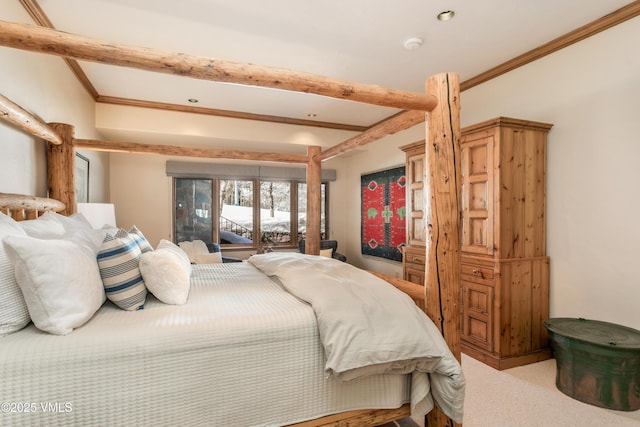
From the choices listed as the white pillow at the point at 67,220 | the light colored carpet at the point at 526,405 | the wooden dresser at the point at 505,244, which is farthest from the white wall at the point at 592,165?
the white pillow at the point at 67,220

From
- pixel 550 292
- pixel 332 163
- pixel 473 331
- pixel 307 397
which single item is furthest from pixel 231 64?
pixel 332 163

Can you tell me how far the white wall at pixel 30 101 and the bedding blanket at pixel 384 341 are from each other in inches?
80.9

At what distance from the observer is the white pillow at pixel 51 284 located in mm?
1154

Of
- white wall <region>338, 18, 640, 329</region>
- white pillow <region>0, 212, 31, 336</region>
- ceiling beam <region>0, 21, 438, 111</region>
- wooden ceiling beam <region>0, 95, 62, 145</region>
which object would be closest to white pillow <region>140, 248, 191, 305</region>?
white pillow <region>0, 212, 31, 336</region>

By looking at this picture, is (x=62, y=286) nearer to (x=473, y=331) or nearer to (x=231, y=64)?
(x=231, y=64)

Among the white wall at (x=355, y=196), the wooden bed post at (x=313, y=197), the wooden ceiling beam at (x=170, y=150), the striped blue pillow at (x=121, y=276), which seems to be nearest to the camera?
the striped blue pillow at (x=121, y=276)

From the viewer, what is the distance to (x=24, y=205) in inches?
76.2

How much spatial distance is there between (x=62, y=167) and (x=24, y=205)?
775 mm

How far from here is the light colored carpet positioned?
1.88 meters

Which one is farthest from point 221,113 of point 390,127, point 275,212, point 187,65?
point 187,65

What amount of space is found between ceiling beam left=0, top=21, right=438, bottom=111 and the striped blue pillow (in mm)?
822

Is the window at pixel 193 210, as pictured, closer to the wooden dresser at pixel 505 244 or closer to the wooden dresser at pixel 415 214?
the wooden dresser at pixel 415 214

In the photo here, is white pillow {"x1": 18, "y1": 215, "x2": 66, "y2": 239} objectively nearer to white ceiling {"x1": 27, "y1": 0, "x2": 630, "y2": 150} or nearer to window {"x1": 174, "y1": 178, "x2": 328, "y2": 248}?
white ceiling {"x1": 27, "y1": 0, "x2": 630, "y2": 150}

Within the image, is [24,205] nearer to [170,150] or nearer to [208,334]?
[170,150]
